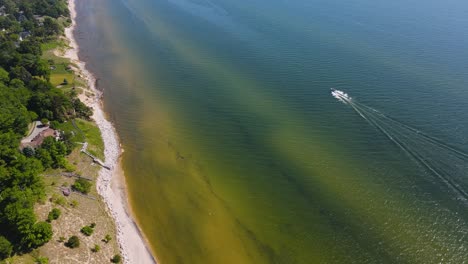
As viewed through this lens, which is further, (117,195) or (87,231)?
(117,195)

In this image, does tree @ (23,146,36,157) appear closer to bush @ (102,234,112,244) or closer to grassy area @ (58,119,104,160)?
grassy area @ (58,119,104,160)

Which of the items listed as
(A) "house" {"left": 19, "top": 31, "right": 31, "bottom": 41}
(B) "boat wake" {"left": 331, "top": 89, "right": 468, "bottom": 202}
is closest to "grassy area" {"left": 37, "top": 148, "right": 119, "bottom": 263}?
(B) "boat wake" {"left": 331, "top": 89, "right": 468, "bottom": 202}

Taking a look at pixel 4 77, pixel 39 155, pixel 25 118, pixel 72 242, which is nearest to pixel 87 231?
pixel 72 242

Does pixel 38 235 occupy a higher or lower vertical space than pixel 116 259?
higher

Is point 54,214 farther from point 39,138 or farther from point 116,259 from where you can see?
point 39,138

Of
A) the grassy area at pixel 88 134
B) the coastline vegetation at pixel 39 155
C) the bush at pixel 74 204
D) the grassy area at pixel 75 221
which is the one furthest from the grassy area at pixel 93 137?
the bush at pixel 74 204

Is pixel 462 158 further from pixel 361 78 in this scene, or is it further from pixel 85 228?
pixel 85 228

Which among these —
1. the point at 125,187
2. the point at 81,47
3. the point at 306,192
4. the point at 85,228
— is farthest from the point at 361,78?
the point at 81,47
